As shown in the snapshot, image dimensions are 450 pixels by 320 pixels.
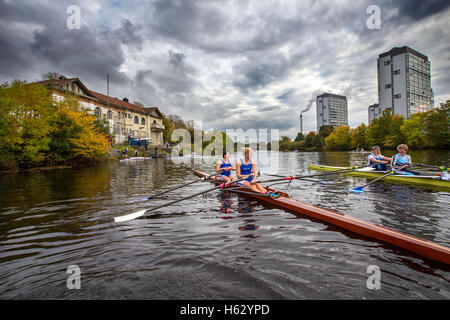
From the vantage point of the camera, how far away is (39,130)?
782 inches

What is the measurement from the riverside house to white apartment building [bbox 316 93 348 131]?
126 metres

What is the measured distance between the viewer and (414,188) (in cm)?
885

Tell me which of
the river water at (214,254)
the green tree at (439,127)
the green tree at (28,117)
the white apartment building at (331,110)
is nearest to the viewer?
the river water at (214,254)

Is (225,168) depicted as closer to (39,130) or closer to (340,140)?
(39,130)

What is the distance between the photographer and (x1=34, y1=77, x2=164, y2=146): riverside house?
33.5 metres

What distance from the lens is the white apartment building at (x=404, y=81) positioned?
85.4 m

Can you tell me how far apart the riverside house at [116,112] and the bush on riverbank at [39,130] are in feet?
27.1

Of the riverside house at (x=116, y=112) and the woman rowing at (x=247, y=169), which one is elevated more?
the riverside house at (x=116, y=112)

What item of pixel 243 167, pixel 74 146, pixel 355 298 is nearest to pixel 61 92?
pixel 74 146

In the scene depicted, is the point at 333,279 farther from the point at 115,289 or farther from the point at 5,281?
the point at 5,281

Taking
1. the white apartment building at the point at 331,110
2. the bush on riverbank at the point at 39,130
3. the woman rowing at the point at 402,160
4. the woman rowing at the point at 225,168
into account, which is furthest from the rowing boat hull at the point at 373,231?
the white apartment building at the point at 331,110

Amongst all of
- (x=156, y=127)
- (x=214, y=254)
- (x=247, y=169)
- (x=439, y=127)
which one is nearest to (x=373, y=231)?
(x=214, y=254)

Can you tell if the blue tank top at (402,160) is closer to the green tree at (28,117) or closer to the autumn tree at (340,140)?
the green tree at (28,117)

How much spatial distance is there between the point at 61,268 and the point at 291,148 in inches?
4269
